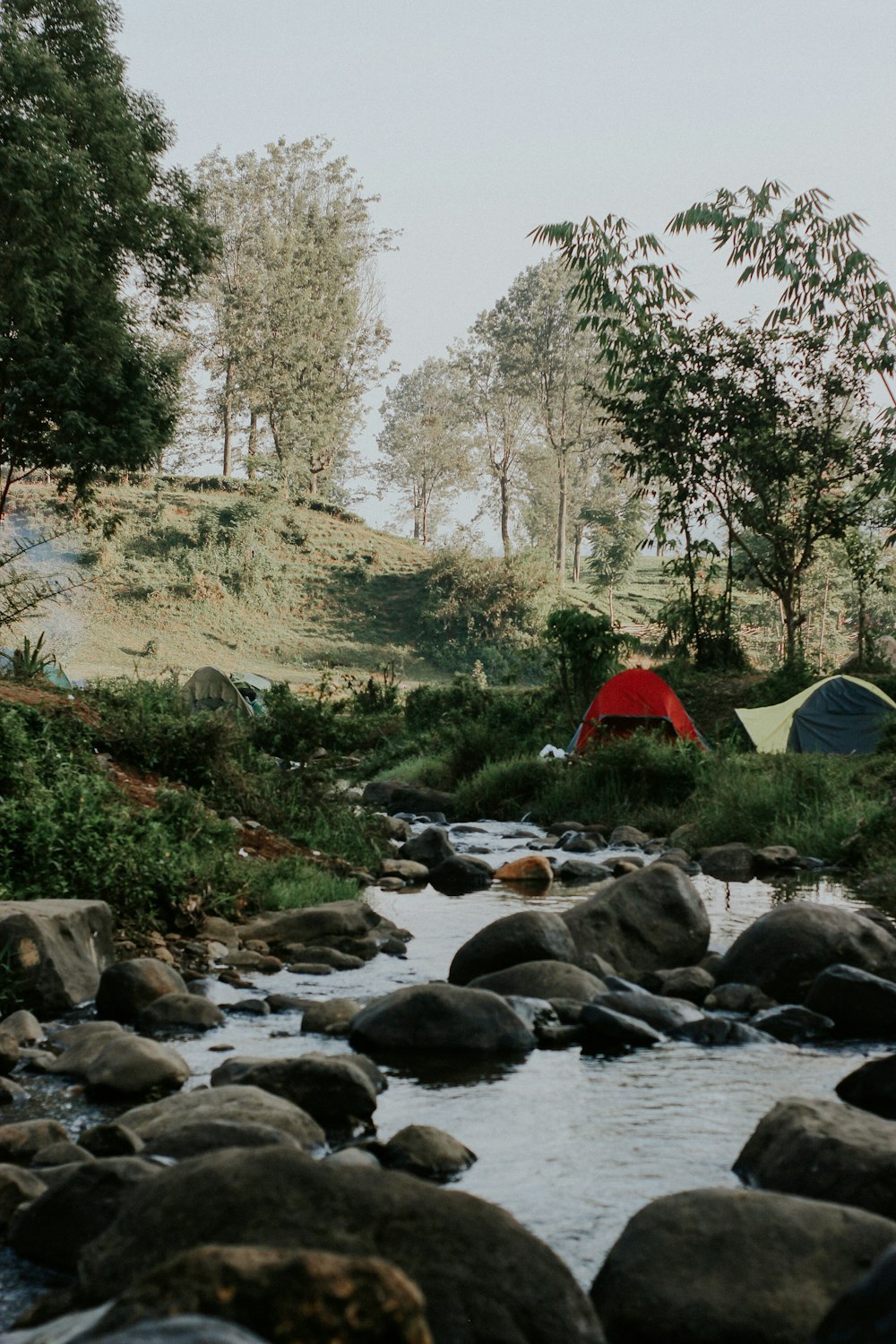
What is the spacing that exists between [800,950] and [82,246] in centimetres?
1701

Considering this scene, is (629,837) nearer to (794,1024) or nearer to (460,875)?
(460,875)

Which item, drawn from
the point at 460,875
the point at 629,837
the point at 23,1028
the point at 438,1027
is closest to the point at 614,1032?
the point at 438,1027

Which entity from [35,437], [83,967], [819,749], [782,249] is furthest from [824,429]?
[83,967]

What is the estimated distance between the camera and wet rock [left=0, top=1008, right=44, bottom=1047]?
581 cm

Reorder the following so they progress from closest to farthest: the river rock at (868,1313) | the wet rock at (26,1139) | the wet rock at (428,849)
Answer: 1. the river rock at (868,1313)
2. the wet rock at (26,1139)
3. the wet rock at (428,849)

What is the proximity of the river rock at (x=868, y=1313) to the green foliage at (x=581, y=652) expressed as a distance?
1638 centimetres

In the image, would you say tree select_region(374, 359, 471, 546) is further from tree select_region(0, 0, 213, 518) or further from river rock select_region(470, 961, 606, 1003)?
river rock select_region(470, 961, 606, 1003)

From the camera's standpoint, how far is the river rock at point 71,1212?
3559 mm

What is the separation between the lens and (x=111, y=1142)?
421 cm

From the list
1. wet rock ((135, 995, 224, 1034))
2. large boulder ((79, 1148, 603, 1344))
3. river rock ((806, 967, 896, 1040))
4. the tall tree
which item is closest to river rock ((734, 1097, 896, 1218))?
large boulder ((79, 1148, 603, 1344))

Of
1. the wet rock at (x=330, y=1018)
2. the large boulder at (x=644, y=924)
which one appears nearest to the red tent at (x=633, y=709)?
the large boulder at (x=644, y=924)

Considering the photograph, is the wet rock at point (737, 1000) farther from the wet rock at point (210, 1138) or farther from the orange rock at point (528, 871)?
the orange rock at point (528, 871)

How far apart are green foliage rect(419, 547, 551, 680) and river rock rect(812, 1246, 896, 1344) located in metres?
41.7

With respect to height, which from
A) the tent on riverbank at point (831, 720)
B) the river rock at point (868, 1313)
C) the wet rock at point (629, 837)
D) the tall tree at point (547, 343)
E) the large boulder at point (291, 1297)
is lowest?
the wet rock at point (629, 837)
